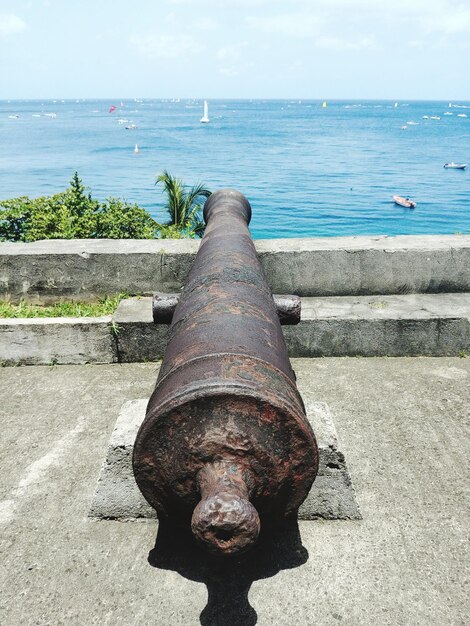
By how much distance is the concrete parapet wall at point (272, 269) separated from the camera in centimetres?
545

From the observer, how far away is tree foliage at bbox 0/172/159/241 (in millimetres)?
6941

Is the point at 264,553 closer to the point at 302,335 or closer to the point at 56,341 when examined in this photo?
the point at 302,335

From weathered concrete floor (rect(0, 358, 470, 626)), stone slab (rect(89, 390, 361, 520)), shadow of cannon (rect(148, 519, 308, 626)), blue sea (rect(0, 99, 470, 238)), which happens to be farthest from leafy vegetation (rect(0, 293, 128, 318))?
blue sea (rect(0, 99, 470, 238))

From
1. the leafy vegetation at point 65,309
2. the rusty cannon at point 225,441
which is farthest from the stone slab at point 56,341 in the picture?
the rusty cannon at point 225,441

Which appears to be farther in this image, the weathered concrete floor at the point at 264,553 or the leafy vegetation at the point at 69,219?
the leafy vegetation at the point at 69,219

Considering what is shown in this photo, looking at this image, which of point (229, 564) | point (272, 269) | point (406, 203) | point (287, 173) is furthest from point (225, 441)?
point (287, 173)

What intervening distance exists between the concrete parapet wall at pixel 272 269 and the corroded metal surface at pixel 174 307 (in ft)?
5.47

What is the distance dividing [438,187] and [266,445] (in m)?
44.1

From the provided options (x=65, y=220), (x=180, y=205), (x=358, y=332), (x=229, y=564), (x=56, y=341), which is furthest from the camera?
(x=180, y=205)

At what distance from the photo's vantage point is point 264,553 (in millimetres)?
2934

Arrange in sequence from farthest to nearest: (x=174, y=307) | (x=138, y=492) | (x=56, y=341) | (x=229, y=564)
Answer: (x=56, y=341) → (x=174, y=307) → (x=138, y=492) → (x=229, y=564)

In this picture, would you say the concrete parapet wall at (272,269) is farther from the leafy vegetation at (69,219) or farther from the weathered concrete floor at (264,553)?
the weathered concrete floor at (264,553)

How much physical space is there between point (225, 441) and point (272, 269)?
3.51 metres

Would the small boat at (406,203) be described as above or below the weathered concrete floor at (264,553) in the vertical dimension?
below
